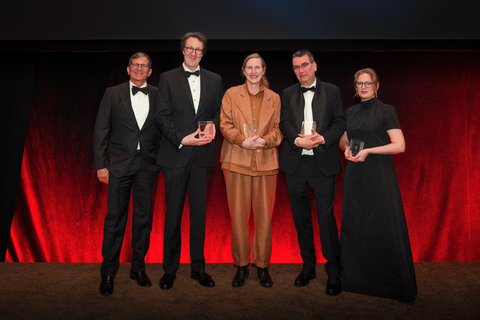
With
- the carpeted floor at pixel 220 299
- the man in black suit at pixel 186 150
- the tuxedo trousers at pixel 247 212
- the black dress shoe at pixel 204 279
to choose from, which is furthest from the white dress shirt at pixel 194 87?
the carpeted floor at pixel 220 299

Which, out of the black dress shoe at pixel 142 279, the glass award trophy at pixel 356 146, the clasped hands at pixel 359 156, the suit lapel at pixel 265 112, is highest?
the suit lapel at pixel 265 112

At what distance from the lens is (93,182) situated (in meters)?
3.88

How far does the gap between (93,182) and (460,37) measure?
448 centimetres

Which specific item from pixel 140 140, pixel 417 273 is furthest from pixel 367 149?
pixel 140 140

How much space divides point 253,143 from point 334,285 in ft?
4.09

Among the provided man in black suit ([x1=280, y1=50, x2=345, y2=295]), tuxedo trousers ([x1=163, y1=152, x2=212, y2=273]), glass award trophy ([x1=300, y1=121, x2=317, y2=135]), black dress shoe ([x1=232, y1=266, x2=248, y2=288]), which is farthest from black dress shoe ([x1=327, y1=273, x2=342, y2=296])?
glass award trophy ([x1=300, y1=121, x2=317, y2=135])

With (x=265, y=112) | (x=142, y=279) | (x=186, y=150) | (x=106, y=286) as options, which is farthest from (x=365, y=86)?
(x=106, y=286)

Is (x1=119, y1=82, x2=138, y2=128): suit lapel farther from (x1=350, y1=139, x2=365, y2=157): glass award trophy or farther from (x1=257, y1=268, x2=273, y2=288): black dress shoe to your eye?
(x1=350, y1=139, x2=365, y2=157): glass award trophy

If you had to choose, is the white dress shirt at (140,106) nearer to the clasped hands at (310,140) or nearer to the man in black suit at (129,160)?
the man in black suit at (129,160)

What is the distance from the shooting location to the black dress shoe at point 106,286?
2.42 meters

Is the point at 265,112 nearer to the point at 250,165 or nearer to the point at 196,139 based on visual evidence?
the point at 250,165

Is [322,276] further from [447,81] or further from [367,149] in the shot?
[447,81]

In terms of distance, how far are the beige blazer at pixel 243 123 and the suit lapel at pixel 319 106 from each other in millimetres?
306

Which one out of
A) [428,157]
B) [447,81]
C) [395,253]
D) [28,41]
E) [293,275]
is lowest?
[293,275]
